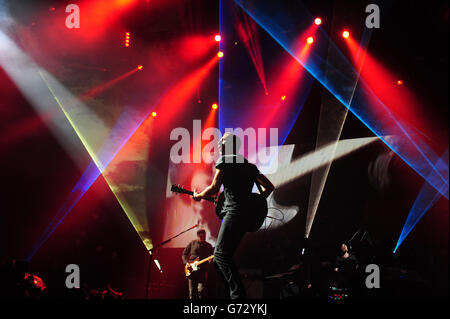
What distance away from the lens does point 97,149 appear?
756 centimetres

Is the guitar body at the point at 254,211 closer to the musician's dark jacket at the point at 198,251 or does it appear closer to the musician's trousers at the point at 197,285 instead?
the musician's trousers at the point at 197,285

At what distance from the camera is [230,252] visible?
106 inches

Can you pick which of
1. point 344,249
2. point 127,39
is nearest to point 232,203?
point 344,249

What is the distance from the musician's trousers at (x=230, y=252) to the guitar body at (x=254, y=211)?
0.10m

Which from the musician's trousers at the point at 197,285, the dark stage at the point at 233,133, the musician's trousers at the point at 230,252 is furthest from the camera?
the dark stage at the point at 233,133

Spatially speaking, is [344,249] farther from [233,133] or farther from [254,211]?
[254,211]

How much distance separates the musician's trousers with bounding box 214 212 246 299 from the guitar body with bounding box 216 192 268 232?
0.10 metres

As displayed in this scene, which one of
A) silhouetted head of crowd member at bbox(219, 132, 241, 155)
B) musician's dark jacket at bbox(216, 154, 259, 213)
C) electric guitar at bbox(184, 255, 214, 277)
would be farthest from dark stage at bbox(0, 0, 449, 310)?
silhouetted head of crowd member at bbox(219, 132, 241, 155)

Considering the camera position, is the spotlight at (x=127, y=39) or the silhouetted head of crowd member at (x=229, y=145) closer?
the silhouetted head of crowd member at (x=229, y=145)

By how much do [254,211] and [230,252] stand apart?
0.46 m

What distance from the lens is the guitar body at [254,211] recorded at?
2.86 m

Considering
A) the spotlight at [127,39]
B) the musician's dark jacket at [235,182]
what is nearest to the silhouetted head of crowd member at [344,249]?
the musician's dark jacket at [235,182]

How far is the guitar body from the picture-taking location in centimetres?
286

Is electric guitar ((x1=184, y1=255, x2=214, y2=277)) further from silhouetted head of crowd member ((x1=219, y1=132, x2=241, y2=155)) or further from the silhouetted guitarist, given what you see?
→ silhouetted head of crowd member ((x1=219, y1=132, x2=241, y2=155))
